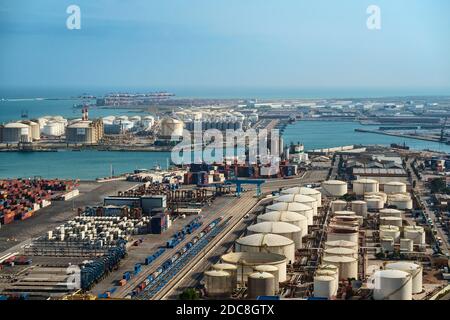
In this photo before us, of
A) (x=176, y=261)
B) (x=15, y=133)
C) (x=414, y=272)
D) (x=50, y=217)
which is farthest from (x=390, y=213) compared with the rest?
(x=15, y=133)

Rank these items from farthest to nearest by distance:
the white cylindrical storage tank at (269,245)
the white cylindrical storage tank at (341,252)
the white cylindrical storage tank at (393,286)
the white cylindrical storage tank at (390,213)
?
the white cylindrical storage tank at (390,213) < the white cylindrical storage tank at (269,245) < the white cylindrical storage tank at (341,252) < the white cylindrical storage tank at (393,286)

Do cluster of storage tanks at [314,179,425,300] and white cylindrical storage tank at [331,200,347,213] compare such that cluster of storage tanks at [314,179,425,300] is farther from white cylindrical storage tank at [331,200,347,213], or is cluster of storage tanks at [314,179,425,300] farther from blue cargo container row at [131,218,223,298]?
blue cargo container row at [131,218,223,298]

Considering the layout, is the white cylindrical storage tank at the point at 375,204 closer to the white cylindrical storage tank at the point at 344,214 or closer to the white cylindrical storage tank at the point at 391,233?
the white cylindrical storage tank at the point at 344,214

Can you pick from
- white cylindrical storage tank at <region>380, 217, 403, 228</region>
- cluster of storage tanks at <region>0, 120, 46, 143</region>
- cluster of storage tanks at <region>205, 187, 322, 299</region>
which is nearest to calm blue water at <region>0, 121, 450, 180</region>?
cluster of storage tanks at <region>0, 120, 46, 143</region>

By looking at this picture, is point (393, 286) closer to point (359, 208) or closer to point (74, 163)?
point (359, 208)

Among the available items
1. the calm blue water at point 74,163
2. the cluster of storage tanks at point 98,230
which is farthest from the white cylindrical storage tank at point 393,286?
the calm blue water at point 74,163
